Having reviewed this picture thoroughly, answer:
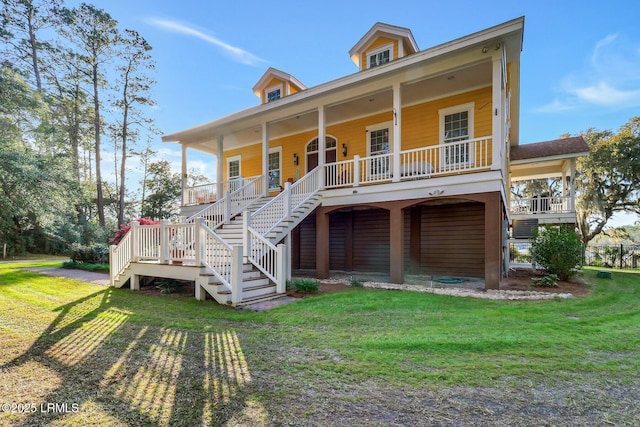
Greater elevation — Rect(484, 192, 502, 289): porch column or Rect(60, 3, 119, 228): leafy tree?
Rect(60, 3, 119, 228): leafy tree

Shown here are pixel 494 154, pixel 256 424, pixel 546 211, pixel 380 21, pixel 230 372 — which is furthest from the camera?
pixel 546 211

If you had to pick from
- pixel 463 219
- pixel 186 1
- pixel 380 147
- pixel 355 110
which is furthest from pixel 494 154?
pixel 186 1

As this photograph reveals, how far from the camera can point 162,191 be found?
27.5 metres

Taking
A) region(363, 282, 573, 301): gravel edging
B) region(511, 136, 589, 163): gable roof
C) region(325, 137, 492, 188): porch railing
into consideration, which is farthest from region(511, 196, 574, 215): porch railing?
region(363, 282, 573, 301): gravel edging

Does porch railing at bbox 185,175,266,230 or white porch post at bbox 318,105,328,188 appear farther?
porch railing at bbox 185,175,266,230

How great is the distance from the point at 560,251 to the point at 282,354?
8.64 meters

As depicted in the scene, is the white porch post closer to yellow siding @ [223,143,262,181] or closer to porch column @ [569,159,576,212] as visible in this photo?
yellow siding @ [223,143,262,181]

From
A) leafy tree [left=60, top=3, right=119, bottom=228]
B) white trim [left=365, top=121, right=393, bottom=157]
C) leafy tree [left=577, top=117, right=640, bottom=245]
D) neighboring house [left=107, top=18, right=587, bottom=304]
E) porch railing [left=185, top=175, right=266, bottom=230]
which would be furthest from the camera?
leafy tree [left=577, top=117, right=640, bottom=245]

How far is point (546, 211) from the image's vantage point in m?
14.1

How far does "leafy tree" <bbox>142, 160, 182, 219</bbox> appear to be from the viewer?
27.4 metres

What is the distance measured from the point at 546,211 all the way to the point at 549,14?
26.1 ft

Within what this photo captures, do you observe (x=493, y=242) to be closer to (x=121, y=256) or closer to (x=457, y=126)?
(x=457, y=126)

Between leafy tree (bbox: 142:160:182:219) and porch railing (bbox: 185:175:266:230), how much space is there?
18.3m

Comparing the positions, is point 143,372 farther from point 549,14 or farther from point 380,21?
point 549,14
